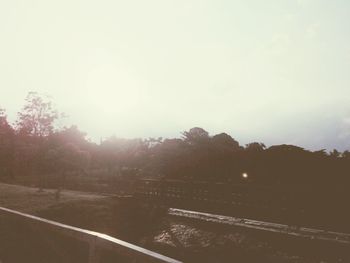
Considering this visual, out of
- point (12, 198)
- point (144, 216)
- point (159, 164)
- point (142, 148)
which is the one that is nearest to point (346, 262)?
point (144, 216)

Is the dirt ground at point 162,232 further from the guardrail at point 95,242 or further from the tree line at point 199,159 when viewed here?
the guardrail at point 95,242

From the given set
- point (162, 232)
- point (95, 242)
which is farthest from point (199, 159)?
point (95, 242)

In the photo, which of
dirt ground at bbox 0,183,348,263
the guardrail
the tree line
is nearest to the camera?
the guardrail

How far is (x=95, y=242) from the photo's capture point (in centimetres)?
436

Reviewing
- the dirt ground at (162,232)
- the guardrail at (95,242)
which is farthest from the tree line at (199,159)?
the guardrail at (95,242)

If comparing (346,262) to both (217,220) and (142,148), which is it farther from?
(142,148)

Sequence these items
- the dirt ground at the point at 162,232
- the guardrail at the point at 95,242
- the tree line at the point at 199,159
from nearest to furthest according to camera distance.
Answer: the guardrail at the point at 95,242 → the dirt ground at the point at 162,232 → the tree line at the point at 199,159

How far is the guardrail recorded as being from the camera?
348 centimetres

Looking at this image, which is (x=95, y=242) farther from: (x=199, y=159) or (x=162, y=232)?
(x=199, y=159)

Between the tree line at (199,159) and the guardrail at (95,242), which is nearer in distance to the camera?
the guardrail at (95,242)

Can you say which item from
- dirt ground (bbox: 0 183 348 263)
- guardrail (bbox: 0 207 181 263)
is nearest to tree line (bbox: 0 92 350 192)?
dirt ground (bbox: 0 183 348 263)

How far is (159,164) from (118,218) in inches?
621

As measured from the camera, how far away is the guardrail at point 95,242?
11.4ft

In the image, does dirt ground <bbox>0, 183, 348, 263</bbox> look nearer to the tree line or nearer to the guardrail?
the tree line
